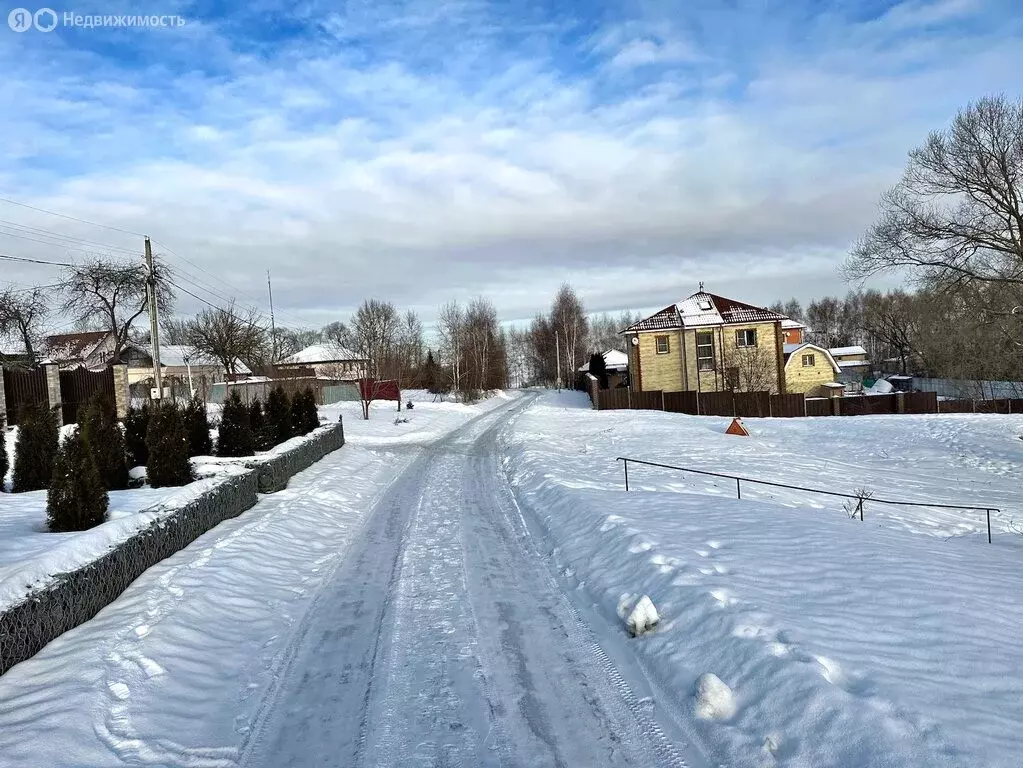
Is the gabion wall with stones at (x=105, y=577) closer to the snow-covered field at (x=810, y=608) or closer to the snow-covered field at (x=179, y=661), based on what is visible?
the snow-covered field at (x=179, y=661)

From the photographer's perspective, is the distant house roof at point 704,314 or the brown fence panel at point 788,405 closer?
the brown fence panel at point 788,405

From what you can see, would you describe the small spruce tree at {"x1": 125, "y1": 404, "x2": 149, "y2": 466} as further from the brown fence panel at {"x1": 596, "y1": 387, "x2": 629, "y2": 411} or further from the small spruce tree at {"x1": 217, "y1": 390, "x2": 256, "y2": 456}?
the brown fence panel at {"x1": 596, "y1": 387, "x2": 629, "y2": 411}

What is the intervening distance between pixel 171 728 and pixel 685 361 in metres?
39.8

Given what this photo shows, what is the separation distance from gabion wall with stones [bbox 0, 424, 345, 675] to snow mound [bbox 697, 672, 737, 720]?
16.7 ft

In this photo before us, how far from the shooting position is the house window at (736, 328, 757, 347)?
A: 133ft

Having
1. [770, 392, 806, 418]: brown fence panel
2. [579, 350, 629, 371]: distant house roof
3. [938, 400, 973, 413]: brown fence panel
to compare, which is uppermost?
[579, 350, 629, 371]: distant house roof

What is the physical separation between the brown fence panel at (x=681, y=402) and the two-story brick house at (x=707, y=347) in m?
4.05

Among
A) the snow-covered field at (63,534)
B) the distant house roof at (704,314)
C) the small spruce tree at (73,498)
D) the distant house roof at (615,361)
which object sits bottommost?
the snow-covered field at (63,534)

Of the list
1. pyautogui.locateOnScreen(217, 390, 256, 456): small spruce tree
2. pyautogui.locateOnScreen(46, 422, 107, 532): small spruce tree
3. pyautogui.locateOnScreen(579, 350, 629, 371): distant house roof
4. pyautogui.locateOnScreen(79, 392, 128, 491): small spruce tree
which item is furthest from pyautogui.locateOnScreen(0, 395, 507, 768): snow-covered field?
pyautogui.locateOnScreen(579, 350, 629, 371): distant house roof

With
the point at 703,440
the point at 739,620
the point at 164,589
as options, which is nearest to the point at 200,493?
the point at 164,589

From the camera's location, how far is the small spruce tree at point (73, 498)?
24.9 feet

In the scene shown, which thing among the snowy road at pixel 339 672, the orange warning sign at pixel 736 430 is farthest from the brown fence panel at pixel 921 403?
the snowy road at pixel 339 672

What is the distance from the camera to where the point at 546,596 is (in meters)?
6.91

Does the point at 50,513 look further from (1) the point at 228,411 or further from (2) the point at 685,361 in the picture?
(2) the point at 685,361
